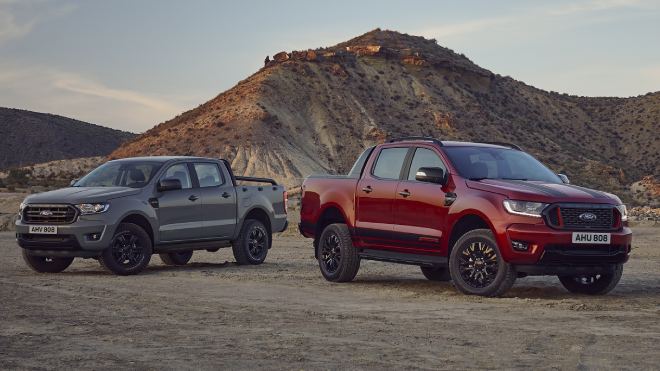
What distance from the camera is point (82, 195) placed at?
→ 16516 mm

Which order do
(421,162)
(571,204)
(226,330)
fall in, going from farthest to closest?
(421,162)
(571,204)
(226,330)

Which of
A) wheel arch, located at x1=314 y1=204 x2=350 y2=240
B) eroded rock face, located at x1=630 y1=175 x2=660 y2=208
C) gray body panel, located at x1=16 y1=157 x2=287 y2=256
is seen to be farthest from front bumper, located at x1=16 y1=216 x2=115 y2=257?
eroded rock face, located at x1=630 y1=175 x2=660 y2=208

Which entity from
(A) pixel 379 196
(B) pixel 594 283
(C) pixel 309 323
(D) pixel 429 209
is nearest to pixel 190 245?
(A) pixel 379 196

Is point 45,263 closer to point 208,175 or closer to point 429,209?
point 208,175

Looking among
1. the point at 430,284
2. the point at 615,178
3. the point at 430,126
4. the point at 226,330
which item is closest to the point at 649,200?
the point at 615,178

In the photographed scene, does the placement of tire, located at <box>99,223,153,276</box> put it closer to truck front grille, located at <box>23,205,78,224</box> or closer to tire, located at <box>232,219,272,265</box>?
truck front grille, located at <box>23,205,78,224</box>

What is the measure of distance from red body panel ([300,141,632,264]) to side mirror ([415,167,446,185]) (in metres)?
0.11

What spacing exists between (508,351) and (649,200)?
70.6 metres

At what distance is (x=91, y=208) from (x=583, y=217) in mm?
7384

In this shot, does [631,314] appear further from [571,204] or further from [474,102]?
[474,102]

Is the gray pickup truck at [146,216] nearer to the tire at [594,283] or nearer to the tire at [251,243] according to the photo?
the tire at [251,243]

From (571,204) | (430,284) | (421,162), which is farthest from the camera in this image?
(430,284)

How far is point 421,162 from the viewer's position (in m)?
14.6

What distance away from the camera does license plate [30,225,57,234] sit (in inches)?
642
